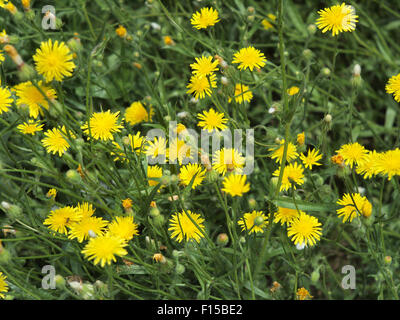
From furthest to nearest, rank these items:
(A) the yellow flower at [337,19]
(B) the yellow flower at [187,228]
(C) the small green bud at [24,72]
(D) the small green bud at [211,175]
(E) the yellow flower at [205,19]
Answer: (E) the yellow flower at [205,19] < (A) the yellow flower at [337,19] < (B) the yellow flower at [187,228] < (D) the small green bud at [211,175] < (C) the small green bud at [24,72]

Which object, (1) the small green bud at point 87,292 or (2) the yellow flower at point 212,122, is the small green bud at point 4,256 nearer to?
(1) the small green bud at point 87,292

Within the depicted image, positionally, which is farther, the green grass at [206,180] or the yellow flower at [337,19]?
the yellow flower at [337,19]

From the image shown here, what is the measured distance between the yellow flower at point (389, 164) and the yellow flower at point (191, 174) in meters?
0.57

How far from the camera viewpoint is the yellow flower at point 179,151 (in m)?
1.52

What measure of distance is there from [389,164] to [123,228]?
2.82 feet

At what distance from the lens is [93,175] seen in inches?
60.5

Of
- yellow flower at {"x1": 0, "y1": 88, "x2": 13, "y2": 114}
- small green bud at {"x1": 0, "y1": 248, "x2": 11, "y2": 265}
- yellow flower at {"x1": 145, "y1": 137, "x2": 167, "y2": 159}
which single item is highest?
yellow flower at {"x1": 0, "y1": 88, "x2": 13, "y2": 114}

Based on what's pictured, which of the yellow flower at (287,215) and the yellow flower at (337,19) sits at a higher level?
the yellow flower at (337,19)

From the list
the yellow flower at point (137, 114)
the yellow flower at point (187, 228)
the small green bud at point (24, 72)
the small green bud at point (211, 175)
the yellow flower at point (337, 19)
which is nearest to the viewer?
the small green bud at point (24, 72)

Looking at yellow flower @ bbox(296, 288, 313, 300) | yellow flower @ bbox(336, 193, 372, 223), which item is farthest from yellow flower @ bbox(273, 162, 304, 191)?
yellow flower @ bbox(296, 288, 313, 300)

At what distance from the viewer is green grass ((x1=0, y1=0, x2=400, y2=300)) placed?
1.46m

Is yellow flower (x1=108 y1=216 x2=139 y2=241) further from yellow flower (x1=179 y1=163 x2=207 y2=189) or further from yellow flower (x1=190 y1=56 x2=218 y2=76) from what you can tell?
yellow flower (x1=190 y1=56 x2=218 y2=76)

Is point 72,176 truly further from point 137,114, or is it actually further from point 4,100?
point 137,114

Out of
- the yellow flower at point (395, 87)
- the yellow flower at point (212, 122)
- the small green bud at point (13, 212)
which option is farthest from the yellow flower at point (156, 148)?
the yellow flower at point (395, 87)
